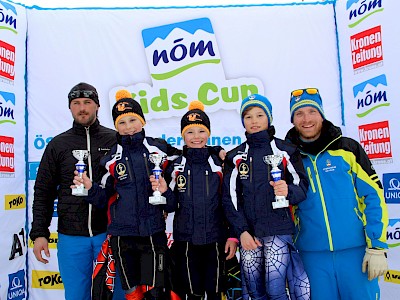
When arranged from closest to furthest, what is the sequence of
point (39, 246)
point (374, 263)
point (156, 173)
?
point (374, 263)
point (156, 173)
point (39, 246)

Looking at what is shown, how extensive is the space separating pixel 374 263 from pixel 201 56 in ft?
10.3

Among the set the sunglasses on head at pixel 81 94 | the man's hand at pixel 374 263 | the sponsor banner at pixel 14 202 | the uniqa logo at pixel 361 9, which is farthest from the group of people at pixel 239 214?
the uniqa logo at pixel 361 9

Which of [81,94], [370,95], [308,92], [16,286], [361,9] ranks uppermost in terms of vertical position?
[361,9]

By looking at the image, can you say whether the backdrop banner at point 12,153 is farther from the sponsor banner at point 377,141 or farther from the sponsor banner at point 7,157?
the sponsor banner at point 377,141

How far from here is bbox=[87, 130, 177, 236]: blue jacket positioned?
8.77 ft

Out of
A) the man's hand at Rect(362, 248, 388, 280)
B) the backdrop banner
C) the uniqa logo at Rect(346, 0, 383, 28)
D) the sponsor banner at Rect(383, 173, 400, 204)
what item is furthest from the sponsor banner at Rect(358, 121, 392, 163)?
the backdrop banner

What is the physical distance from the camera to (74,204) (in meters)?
3.05

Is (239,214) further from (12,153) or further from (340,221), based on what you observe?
(12,153)

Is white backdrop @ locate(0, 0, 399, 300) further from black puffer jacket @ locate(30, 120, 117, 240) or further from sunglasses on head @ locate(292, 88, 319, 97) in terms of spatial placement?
sunglasses on head @ locate(292, 88, 319, 97)

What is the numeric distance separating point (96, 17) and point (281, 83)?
2383mm

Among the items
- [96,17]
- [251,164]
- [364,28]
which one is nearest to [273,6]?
[364,28]

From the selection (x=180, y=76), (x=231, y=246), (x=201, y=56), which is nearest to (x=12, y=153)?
(x=180, y=76)

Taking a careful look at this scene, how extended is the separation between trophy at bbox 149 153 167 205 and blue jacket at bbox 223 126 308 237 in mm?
446

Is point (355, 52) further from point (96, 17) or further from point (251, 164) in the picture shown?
point (96, 17)
